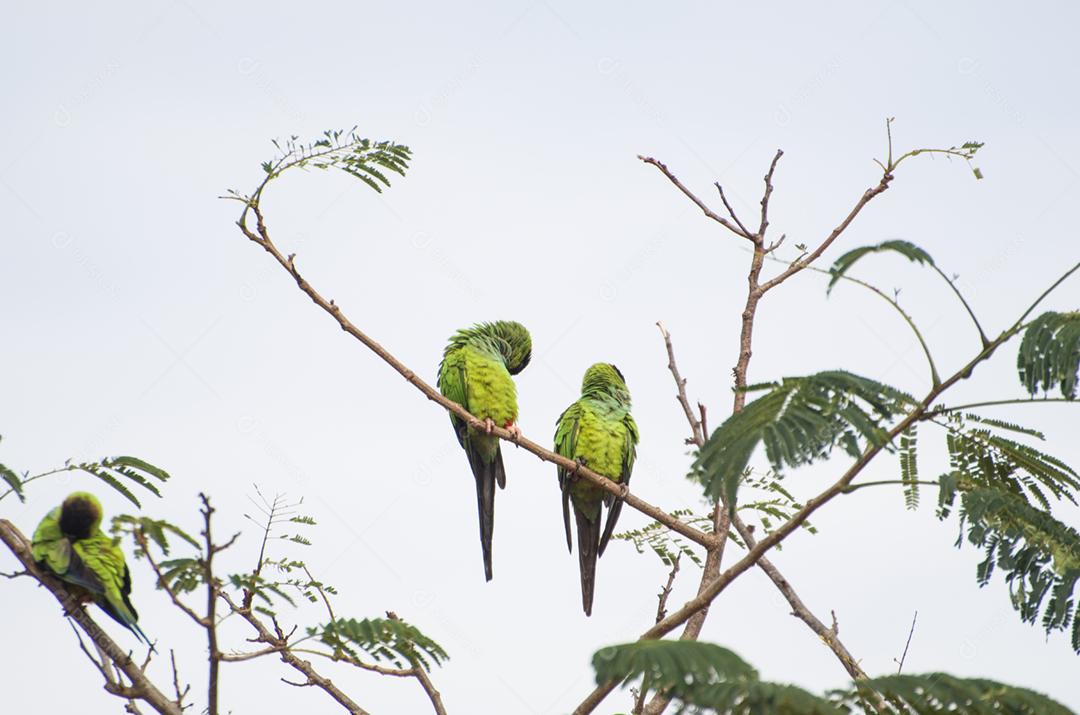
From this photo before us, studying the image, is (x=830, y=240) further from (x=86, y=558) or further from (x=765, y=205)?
(x=86, y=558)

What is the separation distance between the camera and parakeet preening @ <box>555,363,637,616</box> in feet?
25.1

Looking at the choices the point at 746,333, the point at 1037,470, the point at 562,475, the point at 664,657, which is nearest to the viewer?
the point at 664,657

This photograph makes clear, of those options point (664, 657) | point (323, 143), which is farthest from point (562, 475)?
point (664, 657)

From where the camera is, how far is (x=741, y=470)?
10.3 feet

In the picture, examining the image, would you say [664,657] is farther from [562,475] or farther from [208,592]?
[562,475]

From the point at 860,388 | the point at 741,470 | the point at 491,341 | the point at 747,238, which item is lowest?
the point at 741,470

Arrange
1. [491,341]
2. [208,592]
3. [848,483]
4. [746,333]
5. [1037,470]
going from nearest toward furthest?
[208,592] < [848,483] < [1037,470] < [746,333] < [491,341]

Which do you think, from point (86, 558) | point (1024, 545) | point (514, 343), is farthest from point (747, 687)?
point (514, 343)

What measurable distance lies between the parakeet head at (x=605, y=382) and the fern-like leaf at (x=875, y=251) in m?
4.93

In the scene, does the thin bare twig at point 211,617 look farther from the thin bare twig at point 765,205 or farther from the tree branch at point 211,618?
the thin bare twig at point 765,205

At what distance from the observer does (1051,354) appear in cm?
334

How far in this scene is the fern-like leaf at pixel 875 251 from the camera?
329 centimetres

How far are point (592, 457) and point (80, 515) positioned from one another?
13.0 feet

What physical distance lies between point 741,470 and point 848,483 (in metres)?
0.46
